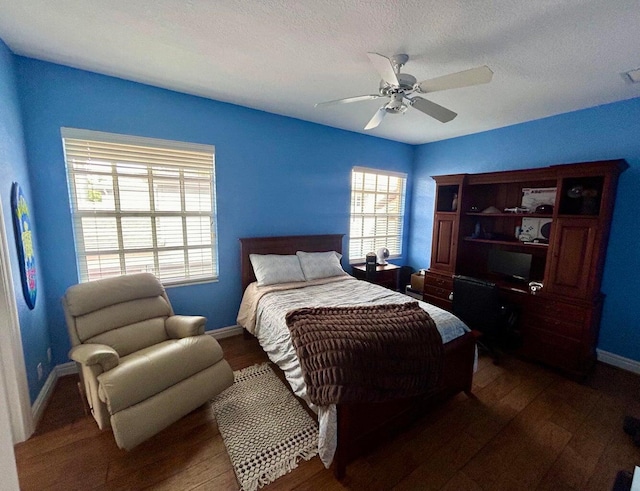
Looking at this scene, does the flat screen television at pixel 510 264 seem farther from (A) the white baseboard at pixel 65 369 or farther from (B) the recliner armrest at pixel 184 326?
(A) the white baseboard at pixel 65 369

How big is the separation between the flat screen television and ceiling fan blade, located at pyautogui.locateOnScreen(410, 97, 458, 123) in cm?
202

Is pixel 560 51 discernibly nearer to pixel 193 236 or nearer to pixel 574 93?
pixel 574 93

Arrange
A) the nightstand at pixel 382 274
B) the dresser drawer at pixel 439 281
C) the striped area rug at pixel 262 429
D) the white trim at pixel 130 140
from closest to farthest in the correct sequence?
the striped area rug at pixel 262 429 → the white trim at pixel 130 140 → the dresser drawer at pixel 439 281 → the nightstand at pixel 382 274

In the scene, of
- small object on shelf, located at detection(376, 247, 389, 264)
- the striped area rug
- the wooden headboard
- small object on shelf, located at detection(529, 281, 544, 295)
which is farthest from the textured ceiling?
the striped area rug

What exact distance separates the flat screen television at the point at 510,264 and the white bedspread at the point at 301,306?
1539 millimetres

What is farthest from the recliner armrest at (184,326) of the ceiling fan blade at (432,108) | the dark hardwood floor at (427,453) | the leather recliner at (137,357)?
the ceiling fan blade at (432,108)

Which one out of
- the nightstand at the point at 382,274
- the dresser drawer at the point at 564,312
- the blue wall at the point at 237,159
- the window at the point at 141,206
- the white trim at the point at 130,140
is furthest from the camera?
the nightstand at the point at 382,274

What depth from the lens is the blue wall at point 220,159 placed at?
2207 mm

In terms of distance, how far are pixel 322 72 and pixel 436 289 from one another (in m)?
2.94

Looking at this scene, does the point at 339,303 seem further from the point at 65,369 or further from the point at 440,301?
the point at 65,369

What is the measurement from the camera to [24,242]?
1.91 m

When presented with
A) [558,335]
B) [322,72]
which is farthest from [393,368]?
[322,72]

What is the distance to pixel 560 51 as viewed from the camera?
1.82 meters

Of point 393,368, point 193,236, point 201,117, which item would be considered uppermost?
point 201,117
